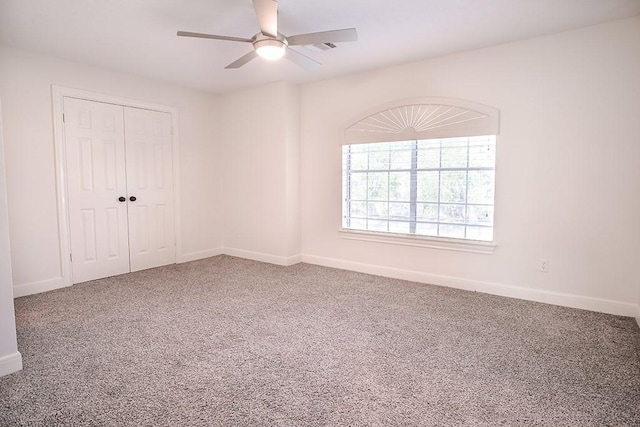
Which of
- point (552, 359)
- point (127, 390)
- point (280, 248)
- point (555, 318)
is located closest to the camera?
point (127, 390)

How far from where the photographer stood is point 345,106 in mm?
4543

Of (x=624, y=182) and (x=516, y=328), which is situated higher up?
(x=624, y=182)

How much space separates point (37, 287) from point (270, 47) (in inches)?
137

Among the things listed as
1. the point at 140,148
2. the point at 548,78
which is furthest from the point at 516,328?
the point at 140,148

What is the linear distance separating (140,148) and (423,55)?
12.0 ft

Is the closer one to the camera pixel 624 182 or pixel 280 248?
pixel 624 182

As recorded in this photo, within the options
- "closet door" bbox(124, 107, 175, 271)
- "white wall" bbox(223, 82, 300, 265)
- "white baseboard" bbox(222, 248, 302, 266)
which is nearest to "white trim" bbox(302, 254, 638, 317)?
"white baseboard" bbox(222, 248, 302, 266)

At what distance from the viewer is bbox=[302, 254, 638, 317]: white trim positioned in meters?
3.10

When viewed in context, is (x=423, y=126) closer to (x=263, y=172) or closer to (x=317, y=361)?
(x=263, y=172)

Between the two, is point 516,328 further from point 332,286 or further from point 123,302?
point 123,302

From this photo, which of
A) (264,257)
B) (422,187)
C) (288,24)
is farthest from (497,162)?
(264,257)

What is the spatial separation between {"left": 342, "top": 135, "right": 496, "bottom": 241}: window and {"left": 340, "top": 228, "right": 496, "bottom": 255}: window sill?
0.06 meters

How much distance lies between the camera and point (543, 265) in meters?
3.38

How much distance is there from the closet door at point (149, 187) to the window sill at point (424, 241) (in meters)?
2.51
